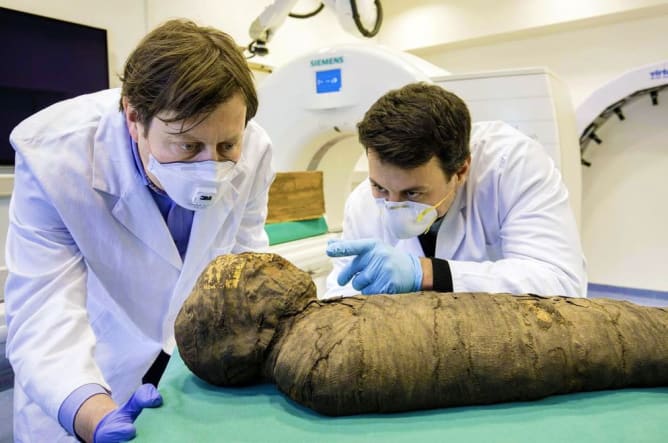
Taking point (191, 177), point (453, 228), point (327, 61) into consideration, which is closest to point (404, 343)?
point (191, 177)

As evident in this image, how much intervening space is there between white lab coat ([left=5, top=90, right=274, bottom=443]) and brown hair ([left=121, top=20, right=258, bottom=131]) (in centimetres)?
19

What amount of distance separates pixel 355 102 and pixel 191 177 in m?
1.37

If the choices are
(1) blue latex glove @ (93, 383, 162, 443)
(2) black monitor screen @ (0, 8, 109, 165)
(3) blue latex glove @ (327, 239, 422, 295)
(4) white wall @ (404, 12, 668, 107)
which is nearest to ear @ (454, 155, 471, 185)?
(3) blue latex glove @ (327, 239, 422, 295)

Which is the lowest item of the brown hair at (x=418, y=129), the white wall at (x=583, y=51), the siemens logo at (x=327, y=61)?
the brown hair at (x=418, y=129)

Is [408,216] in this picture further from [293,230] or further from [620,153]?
[620,153]

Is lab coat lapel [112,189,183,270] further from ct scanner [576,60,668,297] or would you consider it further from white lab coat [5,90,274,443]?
ct scanner [576,60,668,297]

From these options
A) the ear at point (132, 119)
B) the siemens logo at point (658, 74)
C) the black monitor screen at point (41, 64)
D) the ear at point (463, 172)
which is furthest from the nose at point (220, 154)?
the siemens logo at point (658, 74)

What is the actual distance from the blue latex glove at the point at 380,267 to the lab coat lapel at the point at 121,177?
43 cm

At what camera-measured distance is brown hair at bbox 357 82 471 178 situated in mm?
1134

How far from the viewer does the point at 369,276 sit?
105 cm

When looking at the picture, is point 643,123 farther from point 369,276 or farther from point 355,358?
point 355,358

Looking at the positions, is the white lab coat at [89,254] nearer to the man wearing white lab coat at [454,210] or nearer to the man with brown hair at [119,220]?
the man with brown hair at [119,220]

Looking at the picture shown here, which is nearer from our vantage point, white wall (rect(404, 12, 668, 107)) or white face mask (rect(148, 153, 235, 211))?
white face mask (rect(148, 153, 235, 211))

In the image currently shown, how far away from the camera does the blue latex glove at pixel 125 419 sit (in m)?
0.63
